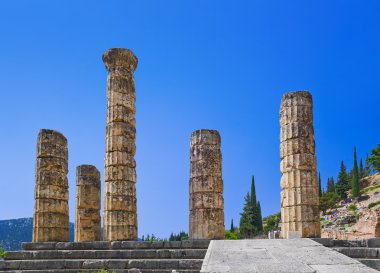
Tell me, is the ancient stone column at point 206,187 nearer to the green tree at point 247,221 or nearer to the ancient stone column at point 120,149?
the ancient stone column at point 120,149

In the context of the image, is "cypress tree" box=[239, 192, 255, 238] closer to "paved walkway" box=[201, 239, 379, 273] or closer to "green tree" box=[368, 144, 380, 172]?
"green tree" box=[368, 144, 380, 172]

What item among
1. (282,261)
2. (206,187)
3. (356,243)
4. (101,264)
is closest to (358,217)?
(206,187)

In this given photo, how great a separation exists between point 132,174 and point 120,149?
1.10m

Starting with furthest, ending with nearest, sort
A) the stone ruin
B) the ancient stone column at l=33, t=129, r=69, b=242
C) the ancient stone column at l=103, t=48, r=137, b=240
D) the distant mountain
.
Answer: the distant mountain < the ancient stone column at l=33, t=129, r=69, b=242 < the ancient stone column at l=103, t=48, r=137, b=240 < the stone ruin

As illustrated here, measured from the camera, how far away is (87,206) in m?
21.6

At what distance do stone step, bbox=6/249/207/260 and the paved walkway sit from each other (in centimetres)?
420

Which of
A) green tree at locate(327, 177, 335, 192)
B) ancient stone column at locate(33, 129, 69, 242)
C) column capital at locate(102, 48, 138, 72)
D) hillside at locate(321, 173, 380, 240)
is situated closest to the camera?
ancient stone column at locate(33, 129, 69, 242)

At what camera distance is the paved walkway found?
6930mm

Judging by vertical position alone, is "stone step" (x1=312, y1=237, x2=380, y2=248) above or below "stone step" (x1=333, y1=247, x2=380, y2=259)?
above

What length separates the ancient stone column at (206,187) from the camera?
53.5 feet

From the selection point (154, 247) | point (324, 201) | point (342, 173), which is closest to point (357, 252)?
point (154, 247)

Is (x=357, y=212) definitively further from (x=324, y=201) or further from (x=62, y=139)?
(x=62, y=139)

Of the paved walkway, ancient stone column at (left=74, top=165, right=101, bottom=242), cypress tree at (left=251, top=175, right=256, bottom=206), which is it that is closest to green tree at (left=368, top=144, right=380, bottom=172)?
cypress tree at (left=251, top=175, right=256, bottom=206)

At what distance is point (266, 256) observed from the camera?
8.68m
